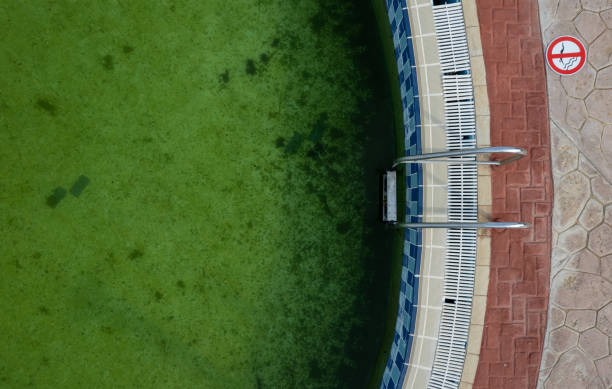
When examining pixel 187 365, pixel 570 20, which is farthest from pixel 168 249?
pixel 570 20

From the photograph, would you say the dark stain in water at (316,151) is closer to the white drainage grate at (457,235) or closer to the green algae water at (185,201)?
the green algae water at (185,201)

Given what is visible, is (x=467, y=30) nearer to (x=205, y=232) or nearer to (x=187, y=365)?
(x=205, y=232)

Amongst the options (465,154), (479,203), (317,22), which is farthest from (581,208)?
(317,22)

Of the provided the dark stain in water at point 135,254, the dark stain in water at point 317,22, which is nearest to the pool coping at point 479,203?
the dark stain in water at point 317,22

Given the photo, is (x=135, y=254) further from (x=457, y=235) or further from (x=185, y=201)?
(x=457, y=235)

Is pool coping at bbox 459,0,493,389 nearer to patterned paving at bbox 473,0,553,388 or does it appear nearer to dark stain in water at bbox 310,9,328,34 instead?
patterned paving at bbox 473,0,553,388

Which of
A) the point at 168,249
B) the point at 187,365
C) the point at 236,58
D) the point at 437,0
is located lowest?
the point at 187,365
